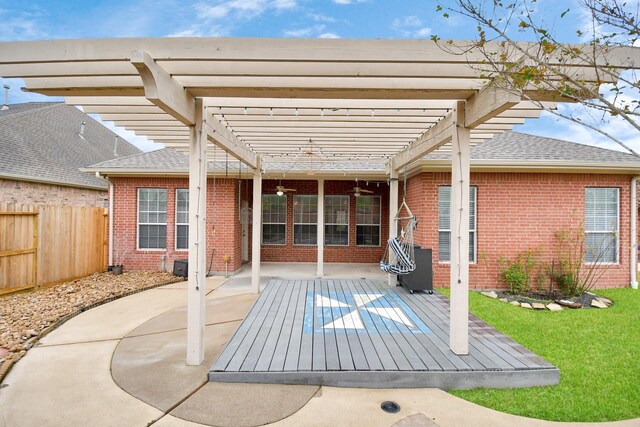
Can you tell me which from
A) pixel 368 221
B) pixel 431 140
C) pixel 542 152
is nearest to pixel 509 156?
pixel 542 152

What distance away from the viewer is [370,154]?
647 centimetres

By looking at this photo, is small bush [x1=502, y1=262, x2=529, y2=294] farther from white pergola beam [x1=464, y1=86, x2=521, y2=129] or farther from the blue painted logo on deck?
white pergola beam [x1=464, y1=86, x2=521, y2=129]

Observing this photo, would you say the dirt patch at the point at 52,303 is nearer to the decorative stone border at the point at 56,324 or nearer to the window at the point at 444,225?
the decorative stone border at the point at 56,324

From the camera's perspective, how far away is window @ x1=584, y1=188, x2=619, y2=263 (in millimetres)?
7199

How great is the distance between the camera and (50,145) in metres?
12.0

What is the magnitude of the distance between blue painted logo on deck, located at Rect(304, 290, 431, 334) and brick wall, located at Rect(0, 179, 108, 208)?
9175 mm

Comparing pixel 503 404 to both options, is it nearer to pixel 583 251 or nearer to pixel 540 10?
pixel 540 10

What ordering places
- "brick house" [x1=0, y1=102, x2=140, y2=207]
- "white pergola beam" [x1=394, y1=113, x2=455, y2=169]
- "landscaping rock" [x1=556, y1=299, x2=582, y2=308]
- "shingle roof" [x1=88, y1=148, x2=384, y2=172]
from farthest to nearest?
"brick house" [x1=0, y1=102, x2=140, y2=207] → "shingle roof" [x1=88, y1=148, x2=384, y2=172] → "landscaping rock" [x1=556, y1=299, x2=582, y2=308] → "white pergola beam" [x1=394, y1=113, x2=455, y2=169]

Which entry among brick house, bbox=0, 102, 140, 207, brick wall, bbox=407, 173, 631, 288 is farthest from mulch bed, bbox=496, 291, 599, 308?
brick house, bbox=0, 102, 140, 207

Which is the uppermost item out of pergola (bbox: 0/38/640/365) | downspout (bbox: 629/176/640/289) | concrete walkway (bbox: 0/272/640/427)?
pergola (bbox: 0/38/640/365)

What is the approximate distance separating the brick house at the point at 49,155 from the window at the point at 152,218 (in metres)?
3.66

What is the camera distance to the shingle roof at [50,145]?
981 cm

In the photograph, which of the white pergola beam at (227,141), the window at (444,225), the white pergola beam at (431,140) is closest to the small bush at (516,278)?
the window at (444,225)

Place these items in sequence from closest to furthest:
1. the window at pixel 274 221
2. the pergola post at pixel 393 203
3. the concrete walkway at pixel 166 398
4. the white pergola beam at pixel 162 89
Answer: the white pergola beam at pixel 162 89 → the concrete walkway at pixel 166 398 → the pergola post at pixel 393 203 → the window at pixel 274 221
